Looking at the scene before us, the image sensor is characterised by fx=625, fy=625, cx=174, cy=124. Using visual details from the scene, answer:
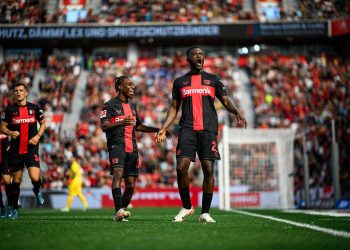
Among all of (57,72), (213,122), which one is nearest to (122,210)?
(213,122)

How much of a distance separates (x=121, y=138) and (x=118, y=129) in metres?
0.15

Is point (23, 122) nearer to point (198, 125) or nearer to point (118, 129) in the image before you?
point (118, 129)

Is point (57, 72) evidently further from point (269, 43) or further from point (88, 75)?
point (269, 43)

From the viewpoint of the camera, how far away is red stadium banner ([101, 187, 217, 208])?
2538 centimetres

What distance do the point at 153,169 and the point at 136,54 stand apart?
36.8 feet

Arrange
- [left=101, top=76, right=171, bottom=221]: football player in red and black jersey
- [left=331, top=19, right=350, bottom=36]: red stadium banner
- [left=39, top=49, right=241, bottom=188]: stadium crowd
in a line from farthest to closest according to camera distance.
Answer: [left=331, top=19, right=350, bottom=36]: red stadium banner < [left=39, top=49, right=241, bottom=188]: stadium crowd < [left=101, top=76, right=171, bottom=221]: football player in red and black jersey

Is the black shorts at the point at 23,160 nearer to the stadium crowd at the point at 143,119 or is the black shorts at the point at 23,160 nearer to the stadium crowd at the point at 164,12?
the stadium crowd at the point at 143,119

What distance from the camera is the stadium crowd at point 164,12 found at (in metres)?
35.7

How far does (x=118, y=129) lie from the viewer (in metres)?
9.59

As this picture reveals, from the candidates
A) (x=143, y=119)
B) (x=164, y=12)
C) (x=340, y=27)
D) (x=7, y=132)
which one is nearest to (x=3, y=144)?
(x=7, y=132)

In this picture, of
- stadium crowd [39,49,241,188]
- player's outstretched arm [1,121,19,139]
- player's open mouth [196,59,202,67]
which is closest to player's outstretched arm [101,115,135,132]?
player's open mouth [196,59,202,67]

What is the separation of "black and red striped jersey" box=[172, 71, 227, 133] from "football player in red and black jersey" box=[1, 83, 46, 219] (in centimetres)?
305

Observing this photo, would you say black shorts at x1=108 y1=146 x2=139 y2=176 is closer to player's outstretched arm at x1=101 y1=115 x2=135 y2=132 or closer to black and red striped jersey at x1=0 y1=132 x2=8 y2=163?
player's outstretched arm at x1=101 y1=115 x2=135 y2=132

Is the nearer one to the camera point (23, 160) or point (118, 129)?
point (118, 129)
